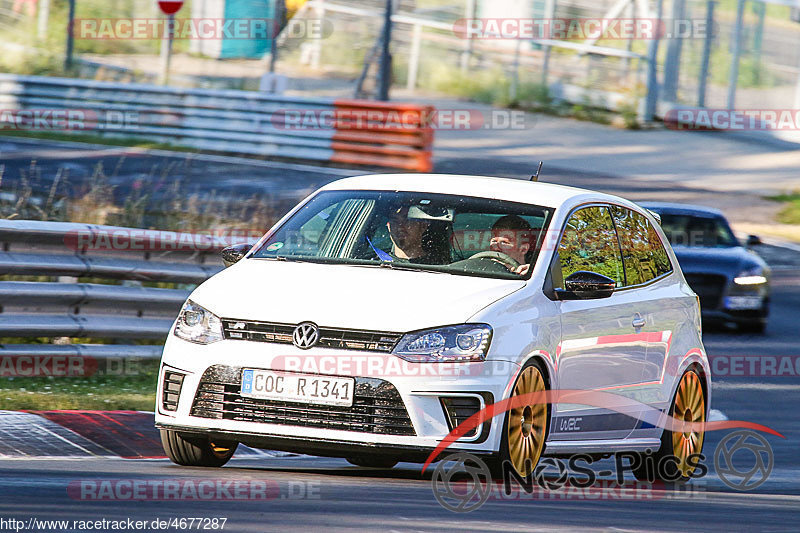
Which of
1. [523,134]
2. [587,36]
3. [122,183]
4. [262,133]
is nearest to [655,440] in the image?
[122,183]

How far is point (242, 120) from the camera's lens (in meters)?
26.2

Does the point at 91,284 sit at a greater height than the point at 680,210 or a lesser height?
lesser

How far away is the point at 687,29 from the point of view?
112 feet

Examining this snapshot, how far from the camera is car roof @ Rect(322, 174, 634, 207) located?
8.12 m

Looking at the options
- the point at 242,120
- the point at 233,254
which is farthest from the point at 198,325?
the point at 242,120

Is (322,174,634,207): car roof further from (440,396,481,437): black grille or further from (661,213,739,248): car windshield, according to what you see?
(661,213,739,248): car windshield

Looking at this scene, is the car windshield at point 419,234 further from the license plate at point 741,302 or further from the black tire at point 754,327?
the black tire at point 754,327

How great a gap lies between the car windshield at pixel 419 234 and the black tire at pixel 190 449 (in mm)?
1060

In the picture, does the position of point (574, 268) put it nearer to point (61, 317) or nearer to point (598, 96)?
point (61, 317)

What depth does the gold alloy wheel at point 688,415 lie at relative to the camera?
346 inches

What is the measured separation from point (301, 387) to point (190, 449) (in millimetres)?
914

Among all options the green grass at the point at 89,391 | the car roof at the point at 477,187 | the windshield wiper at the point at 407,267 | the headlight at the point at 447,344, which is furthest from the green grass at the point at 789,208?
the headlight at the point at 447,344

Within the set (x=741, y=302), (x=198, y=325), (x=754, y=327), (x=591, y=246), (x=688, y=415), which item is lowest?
(x=754, y=327)

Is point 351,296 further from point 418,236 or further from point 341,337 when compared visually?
point 418,236
